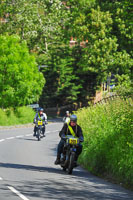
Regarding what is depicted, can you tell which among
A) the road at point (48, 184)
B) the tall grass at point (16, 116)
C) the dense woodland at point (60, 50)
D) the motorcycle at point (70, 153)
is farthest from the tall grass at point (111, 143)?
the tall grass at point (16, 116)

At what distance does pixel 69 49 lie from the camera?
63.9 metres

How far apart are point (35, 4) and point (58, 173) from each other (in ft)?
171

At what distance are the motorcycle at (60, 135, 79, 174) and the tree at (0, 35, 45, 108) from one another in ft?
102

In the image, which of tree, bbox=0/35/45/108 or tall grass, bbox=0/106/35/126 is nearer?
tall grass, bbox=0/106/35/126

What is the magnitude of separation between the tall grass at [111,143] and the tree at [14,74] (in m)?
28.3

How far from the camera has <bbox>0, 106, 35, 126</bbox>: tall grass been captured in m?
46.3

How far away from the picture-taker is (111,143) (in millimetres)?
15398

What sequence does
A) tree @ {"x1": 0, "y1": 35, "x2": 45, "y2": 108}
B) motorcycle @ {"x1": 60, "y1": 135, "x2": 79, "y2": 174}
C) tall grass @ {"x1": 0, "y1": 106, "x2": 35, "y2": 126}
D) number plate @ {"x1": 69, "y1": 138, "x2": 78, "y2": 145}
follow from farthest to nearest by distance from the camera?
tree @ {"x1": 0, "y1": 35, "x2": 45, "y2": 108}
tall grass @ {"x1": 0, "y1": 106, "x2": 35, "y2": 126}
number plate @ {"x1": 69, "y1": 138, "x2": 78, "y2": 145}
motorcycle @ {"x1": 60, "y1": 135, "x2": 79, "y2": 174}

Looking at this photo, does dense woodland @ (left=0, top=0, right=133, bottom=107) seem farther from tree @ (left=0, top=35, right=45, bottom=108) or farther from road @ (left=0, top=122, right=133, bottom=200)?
road @ (left=0, top=122, right=133, bottom=200)

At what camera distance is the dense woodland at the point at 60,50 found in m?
47.8

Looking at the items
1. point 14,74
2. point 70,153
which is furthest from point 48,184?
point 14,74

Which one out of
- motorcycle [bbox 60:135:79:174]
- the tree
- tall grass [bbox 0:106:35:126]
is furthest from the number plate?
the tree

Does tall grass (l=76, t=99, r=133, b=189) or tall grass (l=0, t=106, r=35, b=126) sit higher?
tall grass (l=76, t=99, r=133, b=189)

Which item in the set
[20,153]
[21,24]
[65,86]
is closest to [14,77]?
[65,86]
